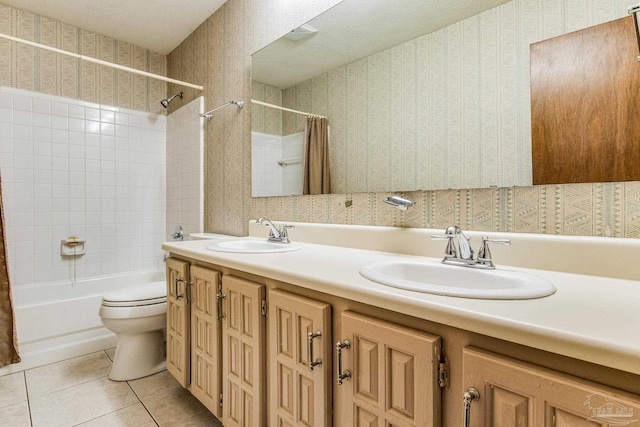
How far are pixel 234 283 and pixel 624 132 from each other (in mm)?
1206

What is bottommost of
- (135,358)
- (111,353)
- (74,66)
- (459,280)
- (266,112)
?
(111,353)

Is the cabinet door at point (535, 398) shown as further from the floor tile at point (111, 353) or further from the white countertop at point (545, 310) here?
the floor tile at point (111, 353)

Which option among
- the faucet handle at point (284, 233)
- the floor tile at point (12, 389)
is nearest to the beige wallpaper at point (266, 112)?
the faucet handle at point (284, 233)

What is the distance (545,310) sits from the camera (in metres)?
0.58

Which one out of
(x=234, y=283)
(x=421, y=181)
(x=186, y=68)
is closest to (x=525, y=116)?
(x=421, y=181)

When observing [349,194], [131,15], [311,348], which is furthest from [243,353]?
[131,15]

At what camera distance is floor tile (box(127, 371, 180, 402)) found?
5.66 ft

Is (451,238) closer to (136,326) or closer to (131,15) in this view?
(136,326)

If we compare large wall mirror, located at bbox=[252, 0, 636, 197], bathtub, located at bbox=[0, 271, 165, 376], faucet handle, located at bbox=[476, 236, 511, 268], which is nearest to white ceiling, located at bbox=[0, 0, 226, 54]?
large wall mirror, located at bbox=[252, 0, 636, 197]

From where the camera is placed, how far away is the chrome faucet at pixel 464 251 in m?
0.96

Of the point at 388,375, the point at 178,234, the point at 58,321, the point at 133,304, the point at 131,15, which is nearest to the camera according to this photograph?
the point at 388,375

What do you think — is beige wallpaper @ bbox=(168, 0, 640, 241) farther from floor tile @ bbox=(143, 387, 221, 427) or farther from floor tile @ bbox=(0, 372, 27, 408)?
floor tile @ bbox=(0, 372, 27, 408)

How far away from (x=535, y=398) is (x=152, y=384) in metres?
1.90

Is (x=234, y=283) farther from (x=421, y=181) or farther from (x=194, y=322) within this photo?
(x=421, y=181)
